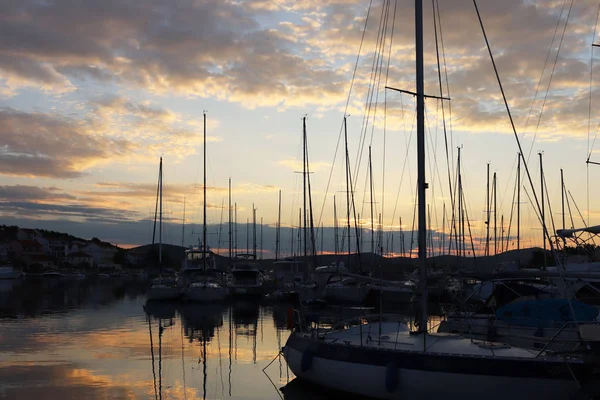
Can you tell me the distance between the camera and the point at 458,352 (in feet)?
48.6

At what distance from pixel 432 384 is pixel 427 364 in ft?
1.55

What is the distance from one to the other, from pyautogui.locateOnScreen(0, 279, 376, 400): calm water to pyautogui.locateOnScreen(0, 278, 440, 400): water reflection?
0.03 meters

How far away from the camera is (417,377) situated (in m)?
14.7

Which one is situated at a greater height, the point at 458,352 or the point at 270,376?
the point at 458,352

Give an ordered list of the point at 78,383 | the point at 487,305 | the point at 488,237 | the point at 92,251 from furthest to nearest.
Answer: the point at 92,251
the point at 488,237
the point at 487,305
the point at 78,383

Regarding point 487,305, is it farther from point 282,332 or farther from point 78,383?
point 78,383

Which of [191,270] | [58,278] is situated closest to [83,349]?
[191,270]

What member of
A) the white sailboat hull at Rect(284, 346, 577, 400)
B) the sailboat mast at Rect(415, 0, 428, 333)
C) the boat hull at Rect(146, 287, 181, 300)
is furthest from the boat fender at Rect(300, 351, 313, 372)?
the boat hull at Rect(146, 287, 181, 300)

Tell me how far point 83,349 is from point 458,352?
16.2m

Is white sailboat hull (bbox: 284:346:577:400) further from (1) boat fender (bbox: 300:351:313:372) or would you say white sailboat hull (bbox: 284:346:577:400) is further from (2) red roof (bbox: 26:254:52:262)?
(2) red roof (bbox: 26:254:52:262)

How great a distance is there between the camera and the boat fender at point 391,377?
14.9 meters

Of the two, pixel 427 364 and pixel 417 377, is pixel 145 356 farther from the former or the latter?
pixel 427 364

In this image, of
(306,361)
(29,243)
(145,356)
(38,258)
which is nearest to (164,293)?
(145,356)

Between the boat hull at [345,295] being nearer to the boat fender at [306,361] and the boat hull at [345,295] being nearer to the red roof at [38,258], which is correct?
the boat fender at [306,361]
